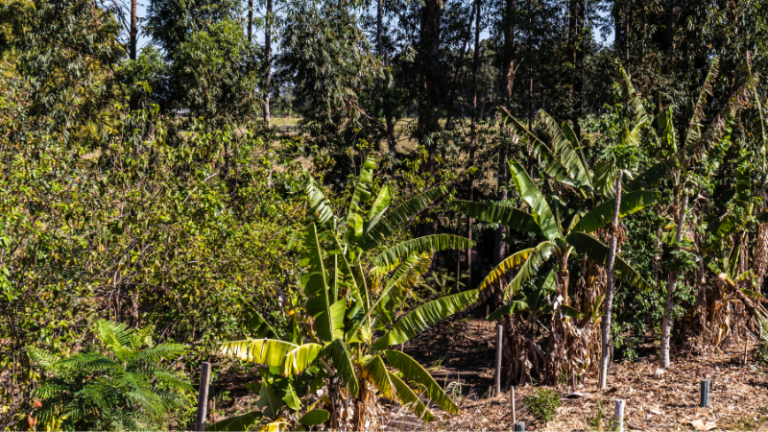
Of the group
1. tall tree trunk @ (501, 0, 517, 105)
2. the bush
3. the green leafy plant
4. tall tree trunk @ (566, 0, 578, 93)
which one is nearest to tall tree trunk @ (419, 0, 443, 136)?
tall tree trunk @ (501, 0, 517, 105)

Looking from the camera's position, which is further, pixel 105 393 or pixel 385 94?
pixel 385 94

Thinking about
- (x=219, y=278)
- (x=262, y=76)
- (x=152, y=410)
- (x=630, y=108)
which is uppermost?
(x=262, y=76)

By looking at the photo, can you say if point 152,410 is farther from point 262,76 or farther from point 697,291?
point 262,76

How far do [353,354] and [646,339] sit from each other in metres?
7.90

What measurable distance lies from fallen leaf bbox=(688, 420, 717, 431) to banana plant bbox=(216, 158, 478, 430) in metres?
3.11

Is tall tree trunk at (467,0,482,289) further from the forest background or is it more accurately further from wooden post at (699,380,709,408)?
wooden post at (699,380,709,408)

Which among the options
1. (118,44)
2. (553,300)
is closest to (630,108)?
(553,300)

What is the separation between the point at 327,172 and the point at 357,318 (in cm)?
988

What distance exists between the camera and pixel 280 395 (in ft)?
23.0

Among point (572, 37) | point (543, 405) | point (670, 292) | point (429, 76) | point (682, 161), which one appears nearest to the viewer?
point (543, 405)

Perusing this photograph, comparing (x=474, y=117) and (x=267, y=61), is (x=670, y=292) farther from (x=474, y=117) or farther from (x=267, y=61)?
(x=267, y=61)

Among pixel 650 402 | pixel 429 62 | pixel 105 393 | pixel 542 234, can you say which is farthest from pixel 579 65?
pixel 105 393

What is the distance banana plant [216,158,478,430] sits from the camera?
20.9 feet

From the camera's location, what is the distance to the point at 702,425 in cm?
700
